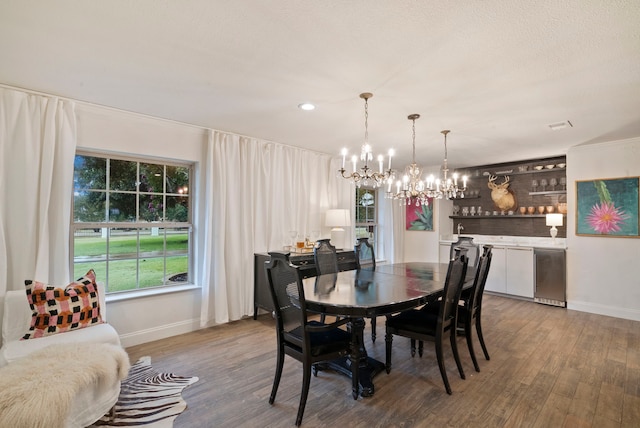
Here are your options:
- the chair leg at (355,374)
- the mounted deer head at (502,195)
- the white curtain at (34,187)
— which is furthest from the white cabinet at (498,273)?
the white curtain at (34,187)

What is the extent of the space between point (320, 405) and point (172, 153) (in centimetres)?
309

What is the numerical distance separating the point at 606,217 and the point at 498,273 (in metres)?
1.74

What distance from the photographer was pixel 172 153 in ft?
12.0

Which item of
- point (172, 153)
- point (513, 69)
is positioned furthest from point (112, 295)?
point (513, 69)

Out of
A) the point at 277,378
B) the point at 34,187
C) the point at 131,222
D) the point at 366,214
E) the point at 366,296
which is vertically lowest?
the point at 277,378

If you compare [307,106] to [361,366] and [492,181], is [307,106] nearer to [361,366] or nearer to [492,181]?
[361,366]

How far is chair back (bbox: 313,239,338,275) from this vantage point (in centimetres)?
350

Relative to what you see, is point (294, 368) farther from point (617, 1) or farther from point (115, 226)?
point (617, 1)

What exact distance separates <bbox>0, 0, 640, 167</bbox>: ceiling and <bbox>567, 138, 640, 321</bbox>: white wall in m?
1.15

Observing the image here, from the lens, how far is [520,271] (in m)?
5.22

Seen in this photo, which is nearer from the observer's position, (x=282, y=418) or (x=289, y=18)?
(x=289, y=18)

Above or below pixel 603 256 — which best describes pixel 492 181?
above

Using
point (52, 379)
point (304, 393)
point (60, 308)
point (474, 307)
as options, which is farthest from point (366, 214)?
Result: point (52, 379)

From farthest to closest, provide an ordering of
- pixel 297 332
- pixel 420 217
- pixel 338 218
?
pixel 420 217 < pixel 338 218 < pixel 297 332
